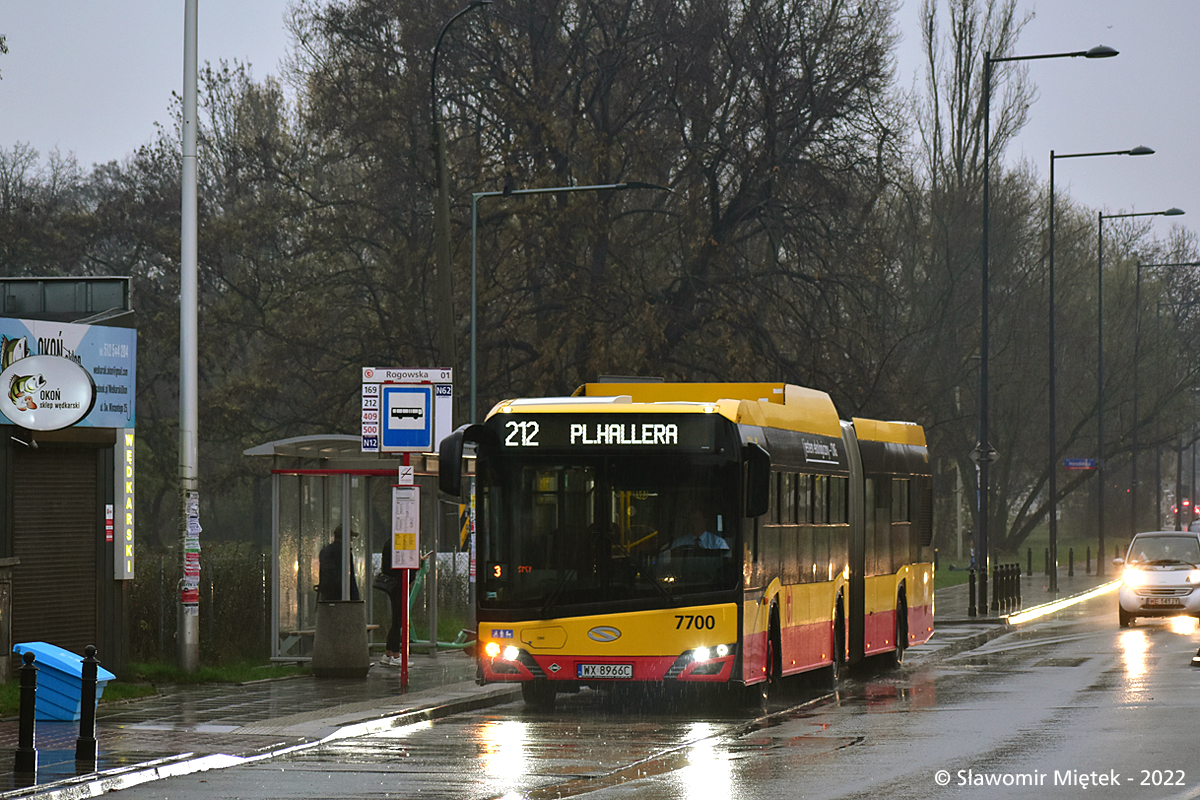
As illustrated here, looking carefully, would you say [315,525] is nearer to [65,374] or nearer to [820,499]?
[65,374]

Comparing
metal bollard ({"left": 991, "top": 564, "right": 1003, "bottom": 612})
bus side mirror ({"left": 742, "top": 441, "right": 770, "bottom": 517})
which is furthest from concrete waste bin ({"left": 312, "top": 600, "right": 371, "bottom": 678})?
metal bollard ({"left": 991, "top": 564, "right": 1003, "bottom": 612})

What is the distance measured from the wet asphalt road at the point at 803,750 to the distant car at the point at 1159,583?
460 inches

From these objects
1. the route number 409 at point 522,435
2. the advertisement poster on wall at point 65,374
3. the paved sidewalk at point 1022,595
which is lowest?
the paved sidewalk at point 1022,595

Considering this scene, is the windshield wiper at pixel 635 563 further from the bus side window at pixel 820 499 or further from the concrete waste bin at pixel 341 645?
the concrete waste bin at pixel 341 645

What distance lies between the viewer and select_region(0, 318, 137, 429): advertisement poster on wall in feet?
59.1

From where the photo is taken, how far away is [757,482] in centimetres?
1702

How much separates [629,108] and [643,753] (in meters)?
25.8

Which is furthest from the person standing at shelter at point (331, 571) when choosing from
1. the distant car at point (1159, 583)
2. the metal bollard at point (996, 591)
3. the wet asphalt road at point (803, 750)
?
the metal bollard at point (996, 591)

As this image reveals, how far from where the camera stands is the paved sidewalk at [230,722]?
41.5 feet

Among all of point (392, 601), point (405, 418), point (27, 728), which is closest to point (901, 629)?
point (392, 601)

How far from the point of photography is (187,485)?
65.8ft

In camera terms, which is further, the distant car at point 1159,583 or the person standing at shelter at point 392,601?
the distant car at point 1159,583

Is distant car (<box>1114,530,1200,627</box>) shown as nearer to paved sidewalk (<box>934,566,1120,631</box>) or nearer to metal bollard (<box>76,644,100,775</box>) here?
paved sidewalk (<box>934,566,1120,631</box>)

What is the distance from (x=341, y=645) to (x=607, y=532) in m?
4.98
